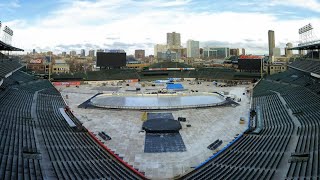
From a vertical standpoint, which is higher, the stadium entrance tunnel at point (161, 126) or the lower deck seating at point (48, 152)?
the lower deck seating at point (48, 152)

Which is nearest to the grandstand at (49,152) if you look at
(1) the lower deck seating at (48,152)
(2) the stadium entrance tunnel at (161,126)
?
(1) the lower deck seating at (48,152)

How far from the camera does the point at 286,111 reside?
1294 inches

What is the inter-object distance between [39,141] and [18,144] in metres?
2.66

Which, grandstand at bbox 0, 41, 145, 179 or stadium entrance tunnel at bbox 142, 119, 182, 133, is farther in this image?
stadium entrance tunnel at bbox 142, 119, 182, 133

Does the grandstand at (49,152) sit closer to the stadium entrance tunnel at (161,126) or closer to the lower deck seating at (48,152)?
the lower deck seating at (48,152)

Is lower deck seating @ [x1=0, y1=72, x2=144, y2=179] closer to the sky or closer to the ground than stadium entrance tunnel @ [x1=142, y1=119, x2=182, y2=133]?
closer to the sky

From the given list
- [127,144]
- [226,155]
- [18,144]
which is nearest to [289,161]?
[226,155]

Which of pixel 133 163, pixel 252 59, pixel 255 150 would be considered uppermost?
pixel 252 59

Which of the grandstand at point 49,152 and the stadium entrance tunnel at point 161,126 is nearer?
the grandstand at point 49,152

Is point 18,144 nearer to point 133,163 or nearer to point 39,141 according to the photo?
point 39,141

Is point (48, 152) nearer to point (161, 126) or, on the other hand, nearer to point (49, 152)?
point (49, 152)

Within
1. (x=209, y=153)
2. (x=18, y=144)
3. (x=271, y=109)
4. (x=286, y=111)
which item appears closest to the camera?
(x=18, y=144)

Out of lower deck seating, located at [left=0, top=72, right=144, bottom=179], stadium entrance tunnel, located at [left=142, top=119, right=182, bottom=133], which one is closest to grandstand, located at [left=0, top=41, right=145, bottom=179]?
lower deck seating, located at [left=0, top=72, right=144, bottom=179]

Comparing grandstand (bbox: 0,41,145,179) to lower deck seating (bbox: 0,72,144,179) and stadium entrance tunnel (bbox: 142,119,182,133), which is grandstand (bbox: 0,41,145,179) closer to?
lower deck seating (bbox: 0,72,144,179)
